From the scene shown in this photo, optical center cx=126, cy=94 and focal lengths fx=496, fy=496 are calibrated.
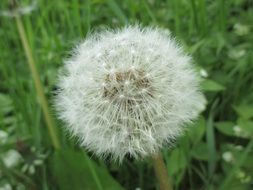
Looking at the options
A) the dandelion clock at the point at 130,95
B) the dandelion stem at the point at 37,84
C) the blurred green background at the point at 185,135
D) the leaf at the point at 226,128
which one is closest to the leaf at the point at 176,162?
the blurred green background at the point at 185,135

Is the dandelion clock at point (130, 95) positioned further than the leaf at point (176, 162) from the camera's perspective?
No

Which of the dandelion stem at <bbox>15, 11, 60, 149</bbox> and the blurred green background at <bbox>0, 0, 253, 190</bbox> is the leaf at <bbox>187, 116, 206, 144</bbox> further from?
the dandelion stem at <bbox>15, 11, 60, 149</bbox>

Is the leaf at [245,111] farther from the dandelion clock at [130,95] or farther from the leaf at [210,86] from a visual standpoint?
the dandelion clock at [130,95]

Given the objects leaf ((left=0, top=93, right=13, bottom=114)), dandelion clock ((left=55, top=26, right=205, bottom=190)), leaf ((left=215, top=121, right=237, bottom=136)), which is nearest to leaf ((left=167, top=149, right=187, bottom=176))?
leaf ((left=215, top=121, right=237, bottom=136))

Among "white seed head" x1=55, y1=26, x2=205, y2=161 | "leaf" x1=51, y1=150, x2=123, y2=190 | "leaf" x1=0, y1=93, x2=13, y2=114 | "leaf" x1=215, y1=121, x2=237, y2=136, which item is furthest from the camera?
"leaf" x1=0, y1=93, x2=13, y2=114

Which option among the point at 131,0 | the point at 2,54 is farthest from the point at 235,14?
the point at 2,54

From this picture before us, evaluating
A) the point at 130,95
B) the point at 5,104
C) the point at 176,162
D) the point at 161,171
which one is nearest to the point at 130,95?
the point at 130,95

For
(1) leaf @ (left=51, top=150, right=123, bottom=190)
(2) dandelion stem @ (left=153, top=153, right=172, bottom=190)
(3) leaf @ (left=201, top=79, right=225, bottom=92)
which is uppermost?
(3) leaf @ (left=201, top=79, right=225, bottom=92)
